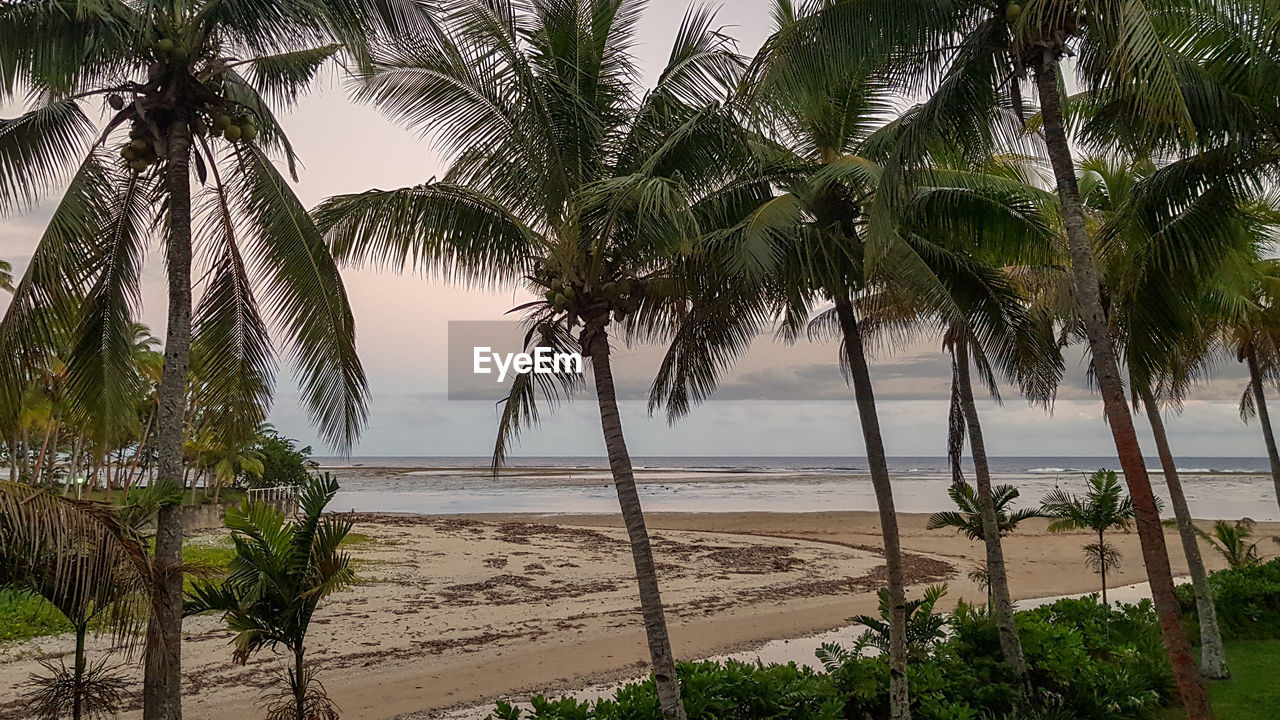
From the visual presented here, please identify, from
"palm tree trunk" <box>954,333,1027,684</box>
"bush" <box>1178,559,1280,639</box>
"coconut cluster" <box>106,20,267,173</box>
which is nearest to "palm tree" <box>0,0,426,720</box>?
"coconut cluster" <box>106,20,267,173</box>

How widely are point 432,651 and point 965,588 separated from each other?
11.4 meters

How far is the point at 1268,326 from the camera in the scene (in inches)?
428

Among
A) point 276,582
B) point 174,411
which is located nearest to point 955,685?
point 276,582

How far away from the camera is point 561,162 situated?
622cm

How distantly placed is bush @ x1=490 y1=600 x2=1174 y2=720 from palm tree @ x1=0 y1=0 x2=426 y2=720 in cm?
306

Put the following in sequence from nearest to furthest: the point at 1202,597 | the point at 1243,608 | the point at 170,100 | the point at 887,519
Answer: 1. the point at 170,100
2. the point at 887,519
3. the point at 1202,597
4. the point at 1243,608

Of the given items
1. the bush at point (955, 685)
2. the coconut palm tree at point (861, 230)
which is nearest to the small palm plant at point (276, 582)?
the bush at point (955, 685)

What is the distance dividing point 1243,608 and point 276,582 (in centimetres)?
1255

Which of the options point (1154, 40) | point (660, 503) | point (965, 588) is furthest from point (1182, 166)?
point (660, 503)

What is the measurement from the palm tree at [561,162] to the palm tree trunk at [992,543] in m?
3.44

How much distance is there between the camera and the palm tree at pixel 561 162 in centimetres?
606

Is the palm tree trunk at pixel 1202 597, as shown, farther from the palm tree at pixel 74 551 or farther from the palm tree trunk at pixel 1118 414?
the palm tree at pixel 74 551

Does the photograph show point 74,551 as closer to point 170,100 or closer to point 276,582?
point 276,582

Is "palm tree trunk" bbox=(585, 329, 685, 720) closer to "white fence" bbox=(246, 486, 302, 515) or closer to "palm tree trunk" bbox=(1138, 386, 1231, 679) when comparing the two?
"palm tree trunk" bbox=(1138, 386, 1231, 679)
